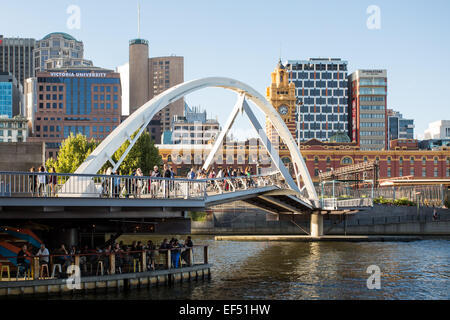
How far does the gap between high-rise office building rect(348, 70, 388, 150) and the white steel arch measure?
130832mm

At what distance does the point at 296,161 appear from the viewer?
6359 cm

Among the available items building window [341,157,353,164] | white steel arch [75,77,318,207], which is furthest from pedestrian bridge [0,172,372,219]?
building window [341,157,353,164]

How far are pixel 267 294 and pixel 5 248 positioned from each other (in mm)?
13571

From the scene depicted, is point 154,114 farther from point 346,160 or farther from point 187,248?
point 346,160

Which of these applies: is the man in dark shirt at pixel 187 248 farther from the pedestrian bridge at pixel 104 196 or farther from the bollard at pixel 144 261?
the bollard at pixel 144 261

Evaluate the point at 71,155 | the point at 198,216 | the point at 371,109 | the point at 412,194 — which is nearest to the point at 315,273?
the point at 198,216

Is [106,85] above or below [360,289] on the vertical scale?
above

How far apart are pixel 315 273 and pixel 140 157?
46.3m

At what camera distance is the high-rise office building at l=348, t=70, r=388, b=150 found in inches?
7500

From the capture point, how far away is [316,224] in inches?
2694

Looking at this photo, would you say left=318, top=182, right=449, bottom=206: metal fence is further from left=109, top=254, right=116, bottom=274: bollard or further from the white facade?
the white facade
